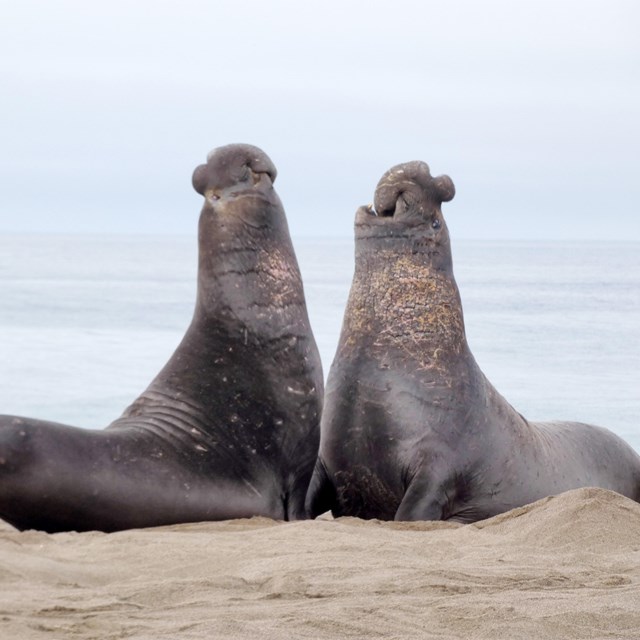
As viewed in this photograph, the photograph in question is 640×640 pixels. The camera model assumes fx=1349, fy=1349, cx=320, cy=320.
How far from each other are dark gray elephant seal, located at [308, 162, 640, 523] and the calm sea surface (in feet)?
20.0

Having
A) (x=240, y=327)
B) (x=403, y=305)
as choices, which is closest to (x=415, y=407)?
(x=403, y=305)

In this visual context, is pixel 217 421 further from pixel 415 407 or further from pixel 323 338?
pixel 323 338

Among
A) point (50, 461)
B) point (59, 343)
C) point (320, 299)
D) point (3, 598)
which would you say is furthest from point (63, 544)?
point (320, 299)

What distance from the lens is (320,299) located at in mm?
32500

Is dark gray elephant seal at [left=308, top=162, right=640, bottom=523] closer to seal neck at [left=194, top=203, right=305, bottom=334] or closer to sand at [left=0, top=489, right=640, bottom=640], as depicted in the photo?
seal neck at [left=194, top=203, right=305, bottom=334]

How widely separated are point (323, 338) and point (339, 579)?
59.5 feet

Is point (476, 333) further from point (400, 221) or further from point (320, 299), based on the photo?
point (400, 221)

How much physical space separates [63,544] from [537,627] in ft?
7.12

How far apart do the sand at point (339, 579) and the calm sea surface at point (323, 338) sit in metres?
7.63

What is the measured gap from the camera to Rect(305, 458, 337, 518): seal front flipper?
657cm

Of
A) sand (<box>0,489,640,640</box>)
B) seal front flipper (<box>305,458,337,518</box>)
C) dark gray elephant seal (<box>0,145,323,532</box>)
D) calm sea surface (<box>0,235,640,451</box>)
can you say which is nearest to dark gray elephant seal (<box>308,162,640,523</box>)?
seal front flipper (<box>305,458,337,518</box>)

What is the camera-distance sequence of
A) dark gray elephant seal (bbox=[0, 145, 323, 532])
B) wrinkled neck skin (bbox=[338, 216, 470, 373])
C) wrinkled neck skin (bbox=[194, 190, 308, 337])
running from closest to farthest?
1. dark gray elephant seal (bbox=[0, 145, 323, 532])
2. wrinkled neck skin (bbox=[194, 190, 308, 337])
3. wrinkled neck skin (bbox=[338, 216, 470, 373])

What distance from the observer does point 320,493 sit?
6582mm

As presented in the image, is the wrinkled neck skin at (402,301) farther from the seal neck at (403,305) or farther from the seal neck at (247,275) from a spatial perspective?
the seal neck at (247,275)
